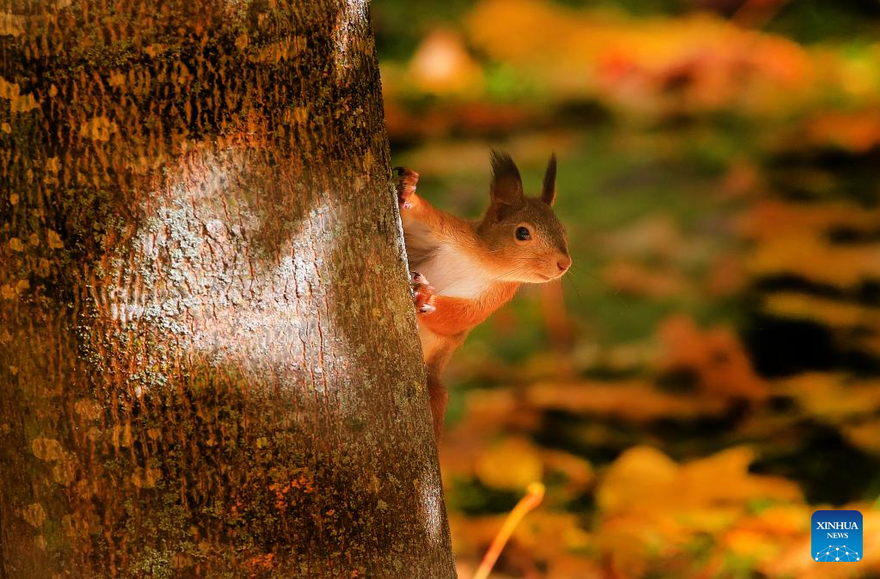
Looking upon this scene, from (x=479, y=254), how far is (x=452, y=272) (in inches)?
3.4

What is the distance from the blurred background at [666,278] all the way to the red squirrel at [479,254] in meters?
0.38

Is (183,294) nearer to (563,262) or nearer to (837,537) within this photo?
(563,262)

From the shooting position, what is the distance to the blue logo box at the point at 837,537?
9.50ft

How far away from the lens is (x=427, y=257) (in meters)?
2.75

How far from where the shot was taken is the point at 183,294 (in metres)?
1.53

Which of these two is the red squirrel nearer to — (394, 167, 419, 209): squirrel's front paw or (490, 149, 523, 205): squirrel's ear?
(490, 149, 523, 205): squirrel's ear

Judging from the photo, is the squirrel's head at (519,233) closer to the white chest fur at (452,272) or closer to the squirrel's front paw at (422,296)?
the white chest fur at (452,272)

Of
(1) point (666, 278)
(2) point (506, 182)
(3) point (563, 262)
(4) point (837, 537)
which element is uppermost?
(1) point (666, 278)

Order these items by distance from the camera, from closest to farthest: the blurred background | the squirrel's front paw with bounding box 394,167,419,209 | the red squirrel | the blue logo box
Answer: the squirrel's front paw with bounding box 394,167,419,209 < the red squirrel < the blue logo box < the blurred background

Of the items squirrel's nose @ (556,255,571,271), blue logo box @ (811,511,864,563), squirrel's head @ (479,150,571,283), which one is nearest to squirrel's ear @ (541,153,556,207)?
squirrel's head @ (479,150,571,283)

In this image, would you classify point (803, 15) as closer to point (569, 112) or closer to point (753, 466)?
point (569, 112)

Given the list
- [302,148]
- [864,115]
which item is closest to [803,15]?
[864,115]

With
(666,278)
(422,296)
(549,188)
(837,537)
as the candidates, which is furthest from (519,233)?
(666,278)

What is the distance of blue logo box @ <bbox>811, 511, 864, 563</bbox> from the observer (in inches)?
114
